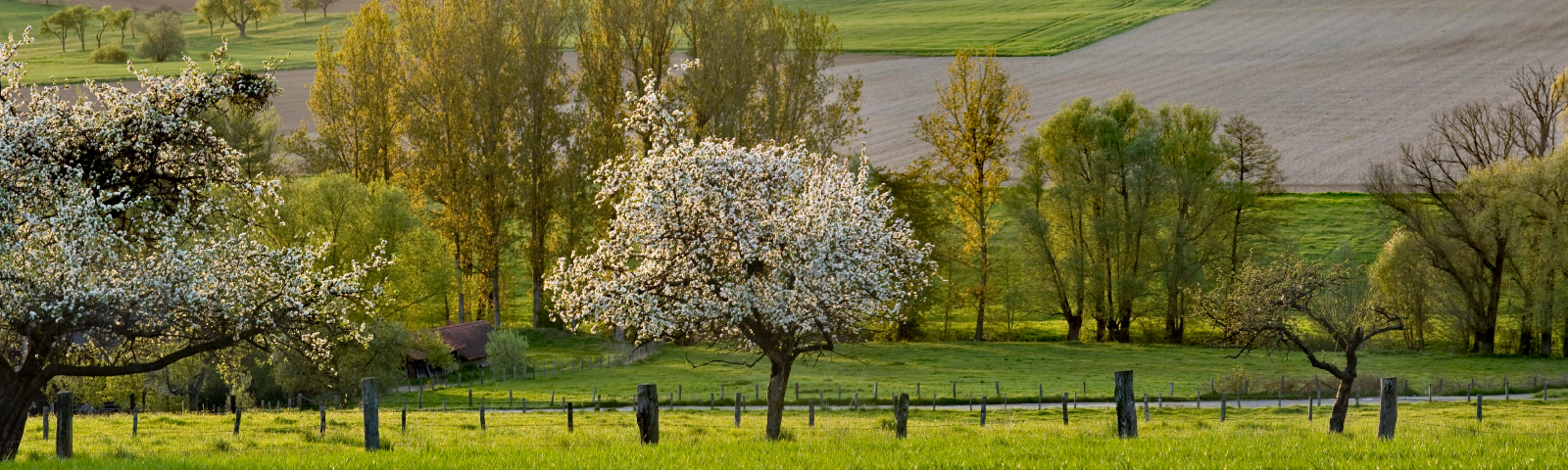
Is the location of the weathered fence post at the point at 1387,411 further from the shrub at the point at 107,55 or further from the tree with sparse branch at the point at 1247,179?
the shrub at the point at 107,55

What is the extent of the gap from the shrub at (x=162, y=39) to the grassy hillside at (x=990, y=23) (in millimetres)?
81055

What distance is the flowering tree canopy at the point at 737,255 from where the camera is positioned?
23297 mm

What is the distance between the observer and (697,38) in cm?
6425

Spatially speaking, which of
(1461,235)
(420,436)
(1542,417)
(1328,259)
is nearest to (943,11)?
(1328,259)

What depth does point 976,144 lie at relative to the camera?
75.1 metres

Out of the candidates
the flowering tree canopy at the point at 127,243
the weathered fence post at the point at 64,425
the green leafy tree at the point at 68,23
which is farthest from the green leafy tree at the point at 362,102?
the green leafy tree at the point at 68,23

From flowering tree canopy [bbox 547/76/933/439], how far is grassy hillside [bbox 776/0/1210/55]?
121824 mm

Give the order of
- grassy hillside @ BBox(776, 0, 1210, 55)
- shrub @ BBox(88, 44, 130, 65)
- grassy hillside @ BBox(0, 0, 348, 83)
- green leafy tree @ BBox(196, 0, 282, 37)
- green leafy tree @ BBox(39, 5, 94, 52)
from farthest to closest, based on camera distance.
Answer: green leafy tree @ BBox(196, 0, 282, 37) → green leafy tree @ BBox(39, 5, 94, 52) → shrub @ BBox(88, 44, 130, 65) → grassy hillside @ BBox(776, 0, 1210, 55) → grassy hillside @ BBox(0, 0, 348, 83)

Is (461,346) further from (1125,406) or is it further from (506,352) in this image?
(1125,406)

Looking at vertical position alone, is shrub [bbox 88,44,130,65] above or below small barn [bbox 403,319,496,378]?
above

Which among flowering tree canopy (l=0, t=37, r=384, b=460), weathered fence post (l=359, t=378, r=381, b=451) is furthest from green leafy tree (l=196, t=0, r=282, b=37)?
weathered fence post (l=359, t=378, r=381, b=451)

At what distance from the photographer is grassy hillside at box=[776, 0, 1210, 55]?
149 m

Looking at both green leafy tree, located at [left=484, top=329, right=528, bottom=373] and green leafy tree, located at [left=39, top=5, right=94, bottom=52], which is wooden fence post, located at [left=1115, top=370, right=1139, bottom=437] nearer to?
green leafy tree, located at [left=484, top=329, right=528, bottom=373]

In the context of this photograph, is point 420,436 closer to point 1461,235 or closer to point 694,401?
point 694,401
